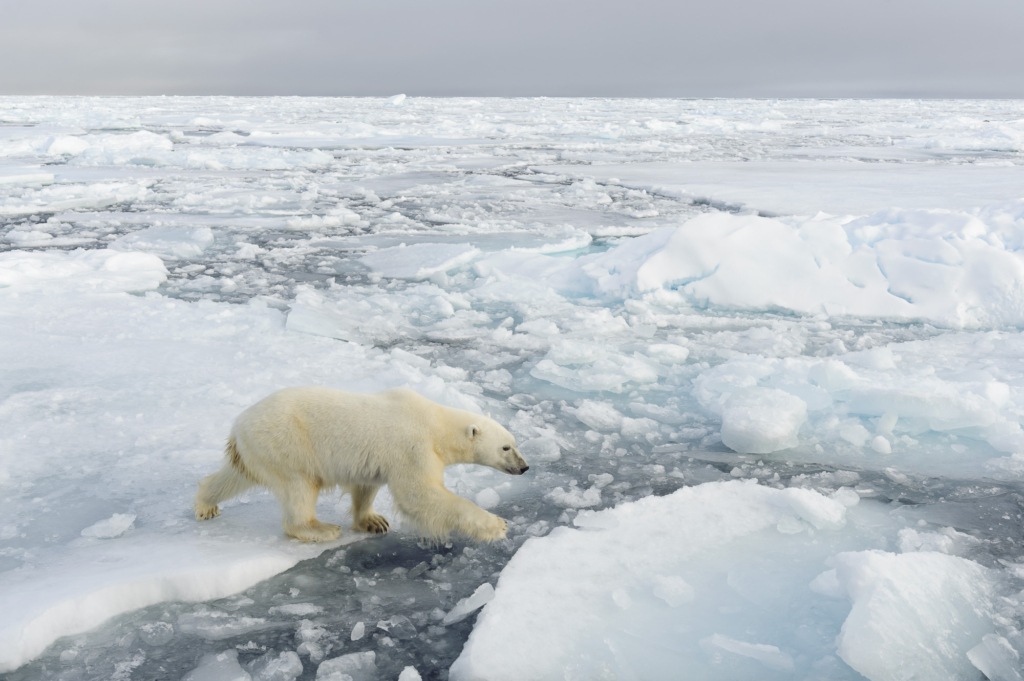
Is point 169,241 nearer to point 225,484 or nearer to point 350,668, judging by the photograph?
point 225,484

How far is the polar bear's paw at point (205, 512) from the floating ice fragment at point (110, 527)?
0.22 metres

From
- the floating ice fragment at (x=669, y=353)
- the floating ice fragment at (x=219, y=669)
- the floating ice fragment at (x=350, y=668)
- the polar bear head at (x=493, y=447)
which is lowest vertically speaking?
the floating ice fragment at (x=350, y=668)

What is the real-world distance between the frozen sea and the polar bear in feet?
0.47

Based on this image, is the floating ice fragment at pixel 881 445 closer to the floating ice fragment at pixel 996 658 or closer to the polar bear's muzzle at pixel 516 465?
the floating ice fragment at pixel 996 658

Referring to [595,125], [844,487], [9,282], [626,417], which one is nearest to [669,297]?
[626,417]

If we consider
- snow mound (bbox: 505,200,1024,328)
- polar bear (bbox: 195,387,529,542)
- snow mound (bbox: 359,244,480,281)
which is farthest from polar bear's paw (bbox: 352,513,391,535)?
snow mound (bbox: 359,244,480,281)

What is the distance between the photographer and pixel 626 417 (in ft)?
11.5

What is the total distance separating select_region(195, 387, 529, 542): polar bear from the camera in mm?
2340

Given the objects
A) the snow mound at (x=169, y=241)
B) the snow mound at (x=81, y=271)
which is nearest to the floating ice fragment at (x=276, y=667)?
the snow mound at (x=81, y=271)

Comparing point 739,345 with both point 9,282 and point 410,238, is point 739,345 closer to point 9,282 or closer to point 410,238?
point 410,238

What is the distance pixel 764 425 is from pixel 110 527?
2.58 metres

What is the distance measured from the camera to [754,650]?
194cm

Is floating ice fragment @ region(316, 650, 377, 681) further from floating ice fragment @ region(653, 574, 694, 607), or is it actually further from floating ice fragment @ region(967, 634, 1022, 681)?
floating ice fragment @ region(967, 634, 1022, 681)

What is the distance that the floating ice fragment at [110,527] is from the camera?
2406 mm
